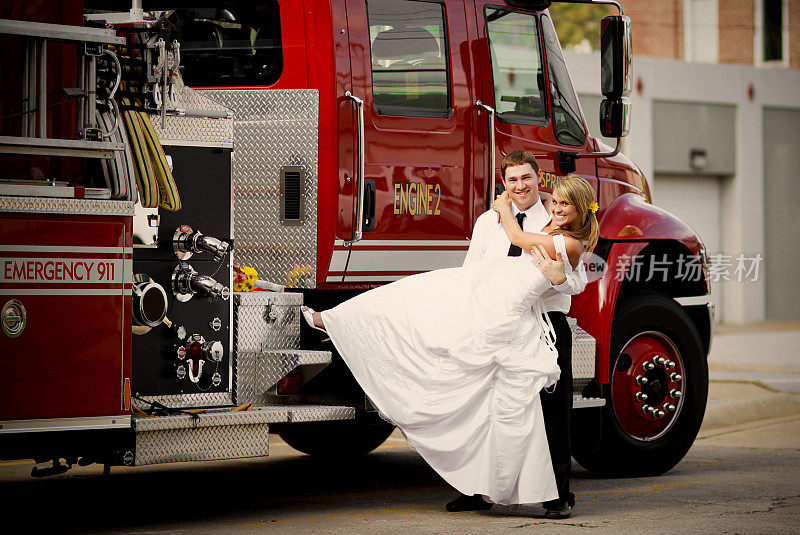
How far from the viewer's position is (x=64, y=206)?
5.47 m

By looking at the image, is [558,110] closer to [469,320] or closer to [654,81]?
[469,320]

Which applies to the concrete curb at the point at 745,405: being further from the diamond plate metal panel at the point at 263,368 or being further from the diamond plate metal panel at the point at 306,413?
the diamond plate metal panel at the point at 263,368

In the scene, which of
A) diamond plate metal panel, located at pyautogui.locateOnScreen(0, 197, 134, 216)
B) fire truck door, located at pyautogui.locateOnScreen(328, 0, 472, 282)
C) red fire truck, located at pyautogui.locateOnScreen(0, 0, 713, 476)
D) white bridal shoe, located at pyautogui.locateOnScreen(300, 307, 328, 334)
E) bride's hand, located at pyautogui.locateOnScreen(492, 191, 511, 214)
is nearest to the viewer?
diamond plate metal panel, located at pyautogui.locateOnScreen(0, 197, 134, 216)

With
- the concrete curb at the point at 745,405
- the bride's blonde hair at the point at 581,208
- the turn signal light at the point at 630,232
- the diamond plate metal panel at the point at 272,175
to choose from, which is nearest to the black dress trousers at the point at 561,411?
the bride's blonde hair at the point at 581,208

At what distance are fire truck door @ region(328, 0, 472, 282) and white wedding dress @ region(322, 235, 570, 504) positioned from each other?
1.83 feet

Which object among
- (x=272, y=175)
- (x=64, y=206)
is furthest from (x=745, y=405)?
(x=64, y=206)

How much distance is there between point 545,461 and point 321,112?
2.27 metres

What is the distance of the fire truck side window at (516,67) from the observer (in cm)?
793

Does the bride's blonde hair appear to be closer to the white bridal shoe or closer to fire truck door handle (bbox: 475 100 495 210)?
fire truck door handle (bbox: 475 100 495 210)

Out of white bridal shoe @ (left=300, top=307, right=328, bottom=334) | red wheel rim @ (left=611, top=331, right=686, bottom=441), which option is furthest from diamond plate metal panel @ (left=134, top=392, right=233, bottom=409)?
red wheel rim @ (left=611, top=331, right=686, bottom=441)

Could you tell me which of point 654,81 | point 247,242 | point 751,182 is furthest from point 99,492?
point 751,182

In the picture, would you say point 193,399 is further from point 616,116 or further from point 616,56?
point 616,56

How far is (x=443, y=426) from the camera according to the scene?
6.62m

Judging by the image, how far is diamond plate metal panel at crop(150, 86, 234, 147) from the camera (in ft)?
20.6
